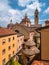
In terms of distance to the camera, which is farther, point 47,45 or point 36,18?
point 36,18

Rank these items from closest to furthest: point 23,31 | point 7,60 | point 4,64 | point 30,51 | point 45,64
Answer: point 45,64 → point 30,51 → point 4,64 → point 7,60 → point 23,31

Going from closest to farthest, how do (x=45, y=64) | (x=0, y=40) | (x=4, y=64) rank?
1. (x=45, y=64)
2. (x=0, y=40)
3. (x=4, y=64)

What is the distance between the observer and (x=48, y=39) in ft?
35.6

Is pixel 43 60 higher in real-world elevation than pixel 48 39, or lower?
lower

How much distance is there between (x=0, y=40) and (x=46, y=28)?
2013cm

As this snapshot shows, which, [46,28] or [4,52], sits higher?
[46,28]

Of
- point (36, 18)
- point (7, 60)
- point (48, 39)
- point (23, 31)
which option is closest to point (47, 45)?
point (48, 39)

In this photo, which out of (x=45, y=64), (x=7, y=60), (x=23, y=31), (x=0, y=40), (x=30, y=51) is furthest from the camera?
(x=23, y=31)

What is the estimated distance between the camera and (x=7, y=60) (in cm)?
3462

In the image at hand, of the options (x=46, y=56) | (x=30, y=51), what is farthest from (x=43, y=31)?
(x=30, y=51)

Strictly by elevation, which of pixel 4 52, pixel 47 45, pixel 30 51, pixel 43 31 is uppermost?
pixel 43 31

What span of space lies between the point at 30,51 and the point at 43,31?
1450cm

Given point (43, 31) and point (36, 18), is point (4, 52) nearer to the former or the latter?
point (43, 31)

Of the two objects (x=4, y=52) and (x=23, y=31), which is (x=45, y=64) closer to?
(x=4, y=52)
